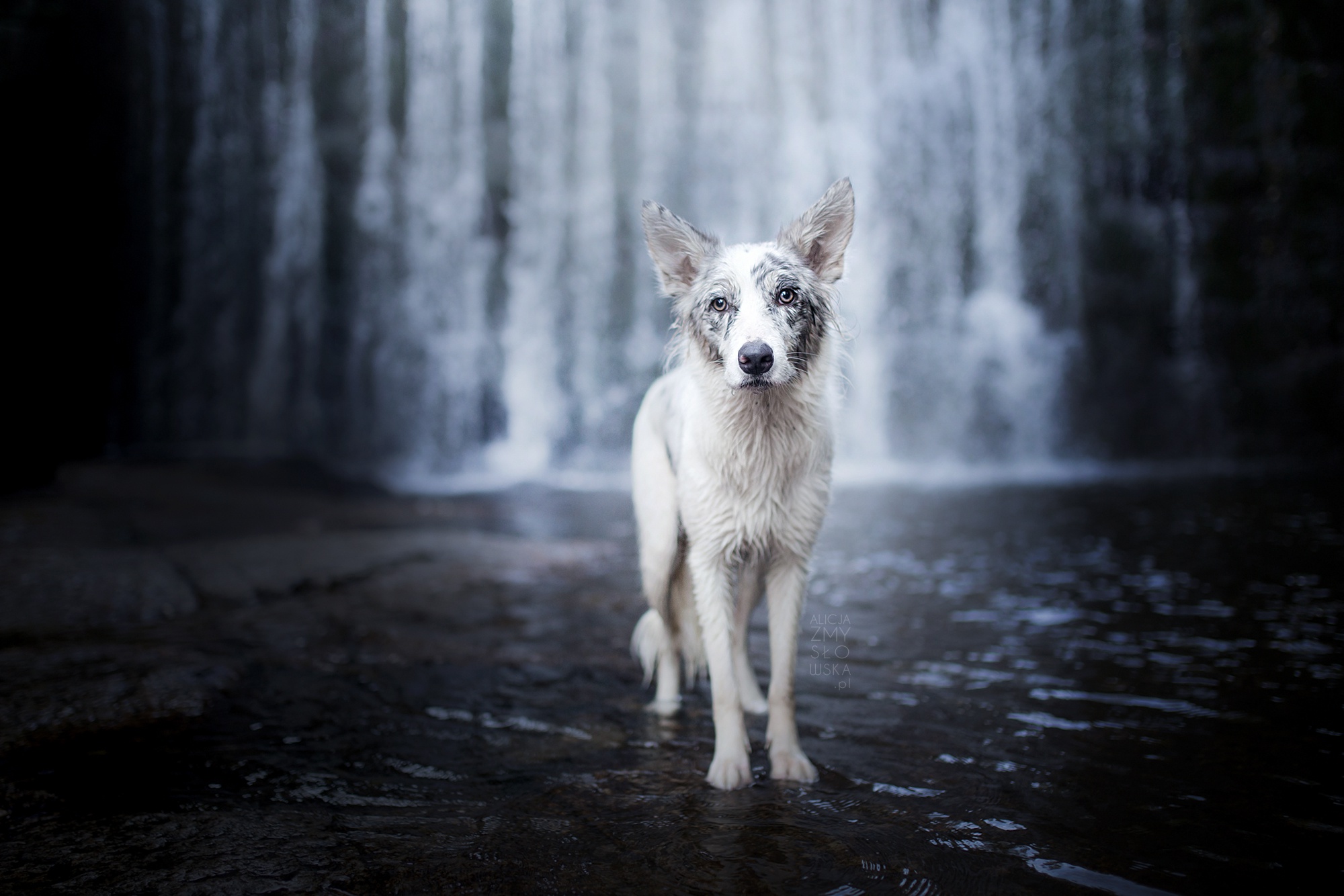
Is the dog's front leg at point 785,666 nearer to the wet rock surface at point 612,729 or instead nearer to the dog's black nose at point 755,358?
the wet rock surface at point 612,729

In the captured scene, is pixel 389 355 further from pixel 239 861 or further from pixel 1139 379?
pixel 239 861

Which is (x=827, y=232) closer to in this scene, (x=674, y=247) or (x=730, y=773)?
(x=674, y=247)

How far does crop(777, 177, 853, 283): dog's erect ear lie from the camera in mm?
2951

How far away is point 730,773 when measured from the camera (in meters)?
2.79

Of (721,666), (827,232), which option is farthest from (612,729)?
(827,232)

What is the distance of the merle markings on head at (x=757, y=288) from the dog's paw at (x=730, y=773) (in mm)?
1237

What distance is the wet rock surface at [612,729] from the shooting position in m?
2.27

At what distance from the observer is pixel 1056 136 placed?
18.5 m

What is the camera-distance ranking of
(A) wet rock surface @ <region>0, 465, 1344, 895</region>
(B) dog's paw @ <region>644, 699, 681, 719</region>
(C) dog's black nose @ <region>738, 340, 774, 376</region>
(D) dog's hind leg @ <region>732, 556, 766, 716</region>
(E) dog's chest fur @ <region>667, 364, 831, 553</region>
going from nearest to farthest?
(A) wet rock surface @ <region>0, 465, 1344, 895</region>
(C) dog's black nose @ <region>738, 340, 774, 376</region>
(E) dog's chest fur @ <region>667, 364, 831, 553</region>
(D) dog's hind leg @ <region>732, 556, 766, 716</region>
(B) dog's paw @ <region>644, 699, 681, 719</region>

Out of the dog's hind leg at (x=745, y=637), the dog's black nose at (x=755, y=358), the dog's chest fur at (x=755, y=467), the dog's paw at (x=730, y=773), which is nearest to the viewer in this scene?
the dog's black nose at (x=755, y=358)

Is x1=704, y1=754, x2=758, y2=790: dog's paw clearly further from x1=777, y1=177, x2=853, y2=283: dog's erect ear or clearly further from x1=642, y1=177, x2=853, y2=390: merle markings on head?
x1=777, y1=177, x2=853, y2=283: dog's erect ear

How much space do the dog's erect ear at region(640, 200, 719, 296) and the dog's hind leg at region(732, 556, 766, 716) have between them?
1.12 m

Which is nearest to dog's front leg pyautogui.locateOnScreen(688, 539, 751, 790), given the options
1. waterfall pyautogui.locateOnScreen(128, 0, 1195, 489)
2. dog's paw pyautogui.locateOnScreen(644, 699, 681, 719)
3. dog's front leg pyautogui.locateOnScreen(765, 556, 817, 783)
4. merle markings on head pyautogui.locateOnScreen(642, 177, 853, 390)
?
dog's front leg pyautogui.locateOnScreen(765, 556, 817, 783)

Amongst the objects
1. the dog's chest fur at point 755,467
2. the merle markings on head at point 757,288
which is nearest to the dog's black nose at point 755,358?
the merle markings on head at point 757,288
